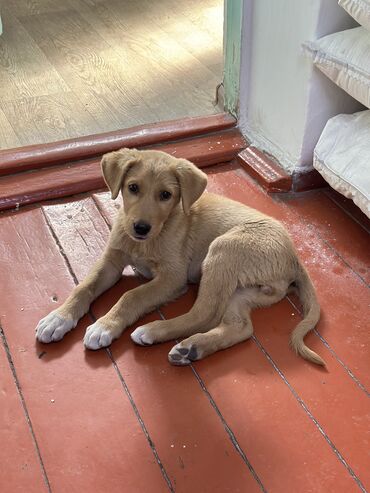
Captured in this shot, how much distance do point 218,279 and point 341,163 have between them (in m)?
0.84

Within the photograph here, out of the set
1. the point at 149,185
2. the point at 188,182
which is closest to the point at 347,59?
the point at 188,182

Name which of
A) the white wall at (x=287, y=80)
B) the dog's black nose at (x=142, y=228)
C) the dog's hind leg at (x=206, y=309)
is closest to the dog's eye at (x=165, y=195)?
the dog's black nose at (x=142, y=228)

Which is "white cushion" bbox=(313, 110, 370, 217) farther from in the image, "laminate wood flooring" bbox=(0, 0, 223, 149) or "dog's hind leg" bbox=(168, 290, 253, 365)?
"laminate wood flooring" bbox=(0, 0, 223, 149)

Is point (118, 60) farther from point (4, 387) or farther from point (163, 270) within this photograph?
point (4, 387)

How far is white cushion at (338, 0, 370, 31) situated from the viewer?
228 cm

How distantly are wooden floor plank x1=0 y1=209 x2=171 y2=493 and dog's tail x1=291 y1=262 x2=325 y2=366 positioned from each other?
62 centimetres

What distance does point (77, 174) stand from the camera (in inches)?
117

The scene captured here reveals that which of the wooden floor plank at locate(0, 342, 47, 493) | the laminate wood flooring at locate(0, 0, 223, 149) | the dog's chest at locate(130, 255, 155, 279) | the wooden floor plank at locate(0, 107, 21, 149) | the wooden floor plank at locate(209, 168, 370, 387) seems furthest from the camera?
the laminate wood flooring at locate(0, 0, 223, 149)

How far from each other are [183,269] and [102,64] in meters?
2.21

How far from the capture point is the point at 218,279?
2189 millimetres

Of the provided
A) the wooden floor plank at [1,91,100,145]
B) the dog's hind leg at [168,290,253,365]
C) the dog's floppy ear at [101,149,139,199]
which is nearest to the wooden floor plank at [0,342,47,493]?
the dog's hind leg at [168,290,253,365]

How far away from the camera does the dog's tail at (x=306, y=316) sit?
2113mm

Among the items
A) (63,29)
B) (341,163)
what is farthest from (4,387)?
(63,29)

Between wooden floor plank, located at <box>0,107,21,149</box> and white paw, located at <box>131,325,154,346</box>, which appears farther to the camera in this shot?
wooden floor plank, located at <box>0,107,21,149</box>
